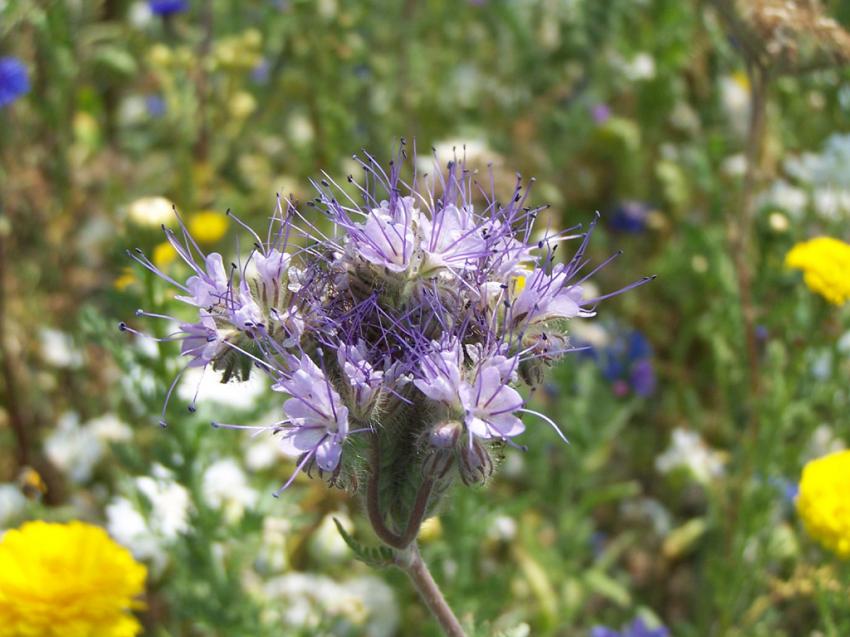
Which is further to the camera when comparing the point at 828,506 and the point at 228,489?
the point at 228,489

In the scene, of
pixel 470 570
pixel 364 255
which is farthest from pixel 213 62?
pixel 364 255

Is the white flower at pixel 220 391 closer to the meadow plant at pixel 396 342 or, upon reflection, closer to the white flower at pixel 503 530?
the white flower at pixel 503 530

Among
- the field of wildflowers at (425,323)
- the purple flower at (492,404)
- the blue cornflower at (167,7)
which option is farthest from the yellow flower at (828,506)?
the blue cornflower at (167,7)

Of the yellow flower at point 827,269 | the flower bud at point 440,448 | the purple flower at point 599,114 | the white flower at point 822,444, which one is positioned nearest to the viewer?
the flower bud at point 440,448

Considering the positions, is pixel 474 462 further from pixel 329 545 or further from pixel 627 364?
pixel 627 364

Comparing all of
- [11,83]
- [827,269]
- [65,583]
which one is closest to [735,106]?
[827,269]

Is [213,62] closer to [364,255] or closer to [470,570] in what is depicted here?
[470,570]

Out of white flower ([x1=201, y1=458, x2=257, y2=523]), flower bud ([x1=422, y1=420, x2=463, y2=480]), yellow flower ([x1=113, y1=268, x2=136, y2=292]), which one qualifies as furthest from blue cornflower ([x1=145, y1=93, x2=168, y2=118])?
flower bud ([x1=422, y1=420, x2=463, y2=480])
